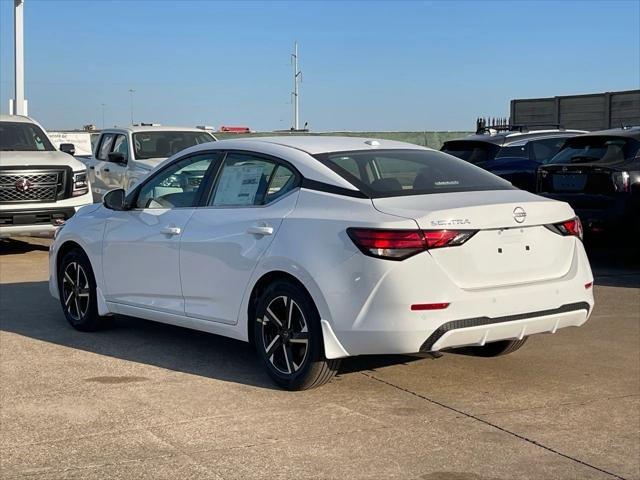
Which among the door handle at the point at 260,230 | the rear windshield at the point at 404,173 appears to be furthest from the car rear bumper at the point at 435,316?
the door handle at the point at 260,230

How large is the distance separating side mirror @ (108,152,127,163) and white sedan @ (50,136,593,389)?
8897mm

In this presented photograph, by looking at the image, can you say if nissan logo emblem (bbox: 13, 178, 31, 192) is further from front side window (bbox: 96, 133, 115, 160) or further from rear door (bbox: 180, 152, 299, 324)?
rear door (bbox: 180, 152, 299, 324)

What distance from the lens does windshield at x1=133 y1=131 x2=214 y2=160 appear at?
16.3 meters

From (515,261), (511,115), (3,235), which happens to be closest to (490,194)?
(515,261)

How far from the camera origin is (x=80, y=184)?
14.0 m

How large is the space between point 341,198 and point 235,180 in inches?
43.9

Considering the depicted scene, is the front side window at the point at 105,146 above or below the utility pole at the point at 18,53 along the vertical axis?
below

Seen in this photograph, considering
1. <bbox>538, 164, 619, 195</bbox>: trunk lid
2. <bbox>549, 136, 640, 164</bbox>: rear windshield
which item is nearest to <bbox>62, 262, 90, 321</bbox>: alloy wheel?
<bbox>538, 164, 619, 195</bbox>: trunk lid

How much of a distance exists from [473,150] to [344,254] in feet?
32.3

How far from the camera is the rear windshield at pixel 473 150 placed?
14859 millimetres

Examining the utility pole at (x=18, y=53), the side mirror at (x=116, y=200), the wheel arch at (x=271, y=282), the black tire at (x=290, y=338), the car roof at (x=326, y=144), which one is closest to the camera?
the wheel arch at (x=271, y=282)

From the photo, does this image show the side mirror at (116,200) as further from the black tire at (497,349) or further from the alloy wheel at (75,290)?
the black tire at (497,349)

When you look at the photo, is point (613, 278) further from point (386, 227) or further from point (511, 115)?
point (511, 115)

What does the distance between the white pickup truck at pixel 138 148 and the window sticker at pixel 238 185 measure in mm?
9153
